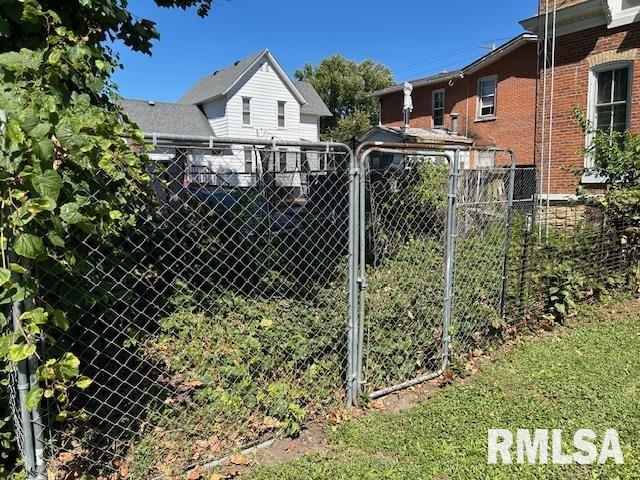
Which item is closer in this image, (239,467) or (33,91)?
(33,91)

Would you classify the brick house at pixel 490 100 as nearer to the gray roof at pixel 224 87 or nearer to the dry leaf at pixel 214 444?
the gray roof at pixel 224 87

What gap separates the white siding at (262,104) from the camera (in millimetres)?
23547

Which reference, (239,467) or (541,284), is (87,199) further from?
(541,284)

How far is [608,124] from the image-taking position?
10109 millimetres

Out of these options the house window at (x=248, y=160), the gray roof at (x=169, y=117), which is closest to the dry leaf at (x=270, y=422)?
the house window at (x=248, y=160)

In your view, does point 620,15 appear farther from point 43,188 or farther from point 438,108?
point 438,108

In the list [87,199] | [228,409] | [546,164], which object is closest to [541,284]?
[228,409]

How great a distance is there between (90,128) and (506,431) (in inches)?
109

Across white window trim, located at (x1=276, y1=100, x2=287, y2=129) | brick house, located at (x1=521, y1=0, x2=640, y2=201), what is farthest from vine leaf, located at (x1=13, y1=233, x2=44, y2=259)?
white window trim, located at (x1=276, y1=100, x2=287, y2=129)

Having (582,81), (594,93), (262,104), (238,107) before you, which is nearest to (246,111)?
(238,107)

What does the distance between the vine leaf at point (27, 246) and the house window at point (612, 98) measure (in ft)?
35.7

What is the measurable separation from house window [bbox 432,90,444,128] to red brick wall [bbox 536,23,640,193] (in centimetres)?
965

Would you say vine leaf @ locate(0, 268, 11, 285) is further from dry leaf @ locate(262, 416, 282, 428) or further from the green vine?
dry leaf @ locate(262, 416, 282, 428)

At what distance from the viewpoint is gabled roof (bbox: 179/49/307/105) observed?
23500 millimetres
